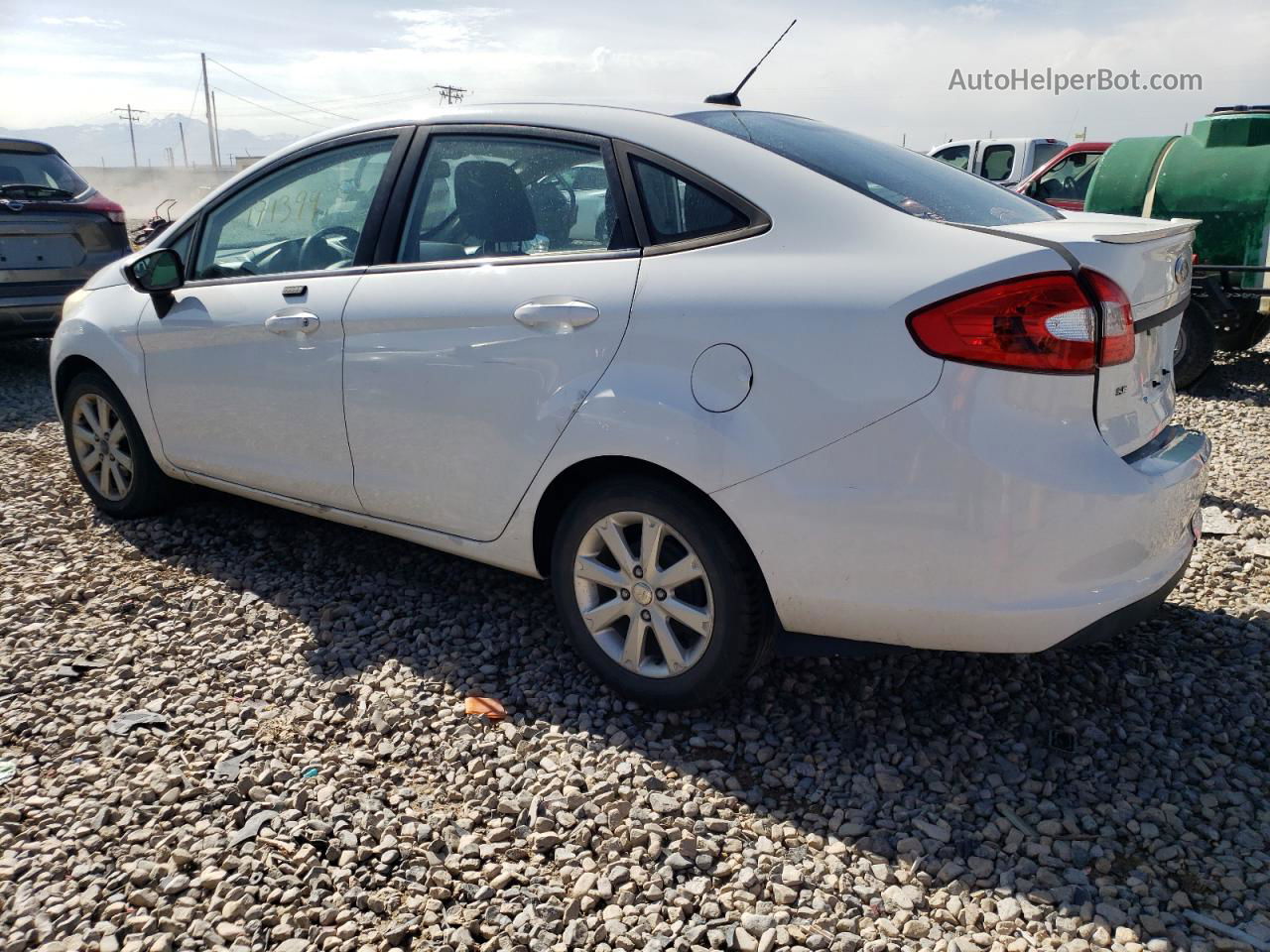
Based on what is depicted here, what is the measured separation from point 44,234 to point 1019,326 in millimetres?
7872

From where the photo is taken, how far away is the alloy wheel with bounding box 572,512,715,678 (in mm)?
2936

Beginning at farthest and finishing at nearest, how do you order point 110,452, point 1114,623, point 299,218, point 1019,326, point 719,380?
point 110,452
point 299,218
point 719,380
point 1114,623
point 1019,326

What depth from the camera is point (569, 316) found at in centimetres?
298

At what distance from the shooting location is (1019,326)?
241cm

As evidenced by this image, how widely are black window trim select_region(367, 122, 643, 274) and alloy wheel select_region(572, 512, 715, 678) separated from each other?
78 cm

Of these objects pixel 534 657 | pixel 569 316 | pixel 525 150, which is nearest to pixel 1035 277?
pixel 569 316

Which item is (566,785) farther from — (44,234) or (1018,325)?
(44,234)

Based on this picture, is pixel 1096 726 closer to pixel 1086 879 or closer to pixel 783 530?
pixel 1086 879

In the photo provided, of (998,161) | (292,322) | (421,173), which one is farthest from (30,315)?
(998,161)

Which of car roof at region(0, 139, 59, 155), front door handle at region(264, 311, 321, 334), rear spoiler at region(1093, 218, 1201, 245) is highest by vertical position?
car roof at region(0, 139, 59, 155)

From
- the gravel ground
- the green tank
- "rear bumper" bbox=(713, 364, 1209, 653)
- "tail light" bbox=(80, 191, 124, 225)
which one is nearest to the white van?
the green tank

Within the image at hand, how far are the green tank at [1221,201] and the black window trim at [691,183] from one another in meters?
6.20

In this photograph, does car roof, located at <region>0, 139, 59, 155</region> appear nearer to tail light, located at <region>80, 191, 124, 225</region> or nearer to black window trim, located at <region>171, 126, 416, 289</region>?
tail light, located at <region>80, 191, 124, 225</region>

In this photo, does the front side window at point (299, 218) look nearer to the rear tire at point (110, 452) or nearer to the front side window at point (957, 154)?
the rear tire at point (110, 452)
